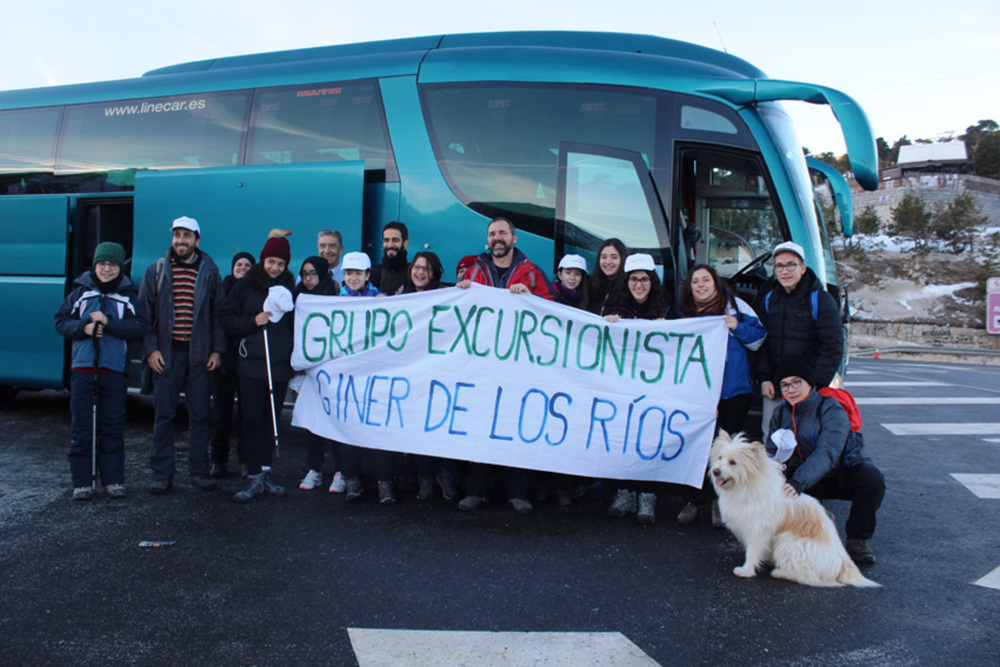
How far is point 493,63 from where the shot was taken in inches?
286

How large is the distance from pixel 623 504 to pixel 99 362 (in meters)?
3.88

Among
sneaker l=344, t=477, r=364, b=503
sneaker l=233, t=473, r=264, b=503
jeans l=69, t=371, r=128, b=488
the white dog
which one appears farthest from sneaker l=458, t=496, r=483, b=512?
jeans l=69, t=371, r=128, b=488

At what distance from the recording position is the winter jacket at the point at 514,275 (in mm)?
5691

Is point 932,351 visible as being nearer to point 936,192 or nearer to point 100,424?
point 100,424

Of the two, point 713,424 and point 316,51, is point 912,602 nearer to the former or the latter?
point 713,424

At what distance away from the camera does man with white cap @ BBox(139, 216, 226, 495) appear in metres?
5.72

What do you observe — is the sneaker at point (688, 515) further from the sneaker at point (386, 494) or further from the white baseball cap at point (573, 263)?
the sneaker at point (386, 494)

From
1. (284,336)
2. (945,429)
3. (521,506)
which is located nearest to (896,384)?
(945,429)

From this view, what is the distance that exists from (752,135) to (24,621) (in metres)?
5.99

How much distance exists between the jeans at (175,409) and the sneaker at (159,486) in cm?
2

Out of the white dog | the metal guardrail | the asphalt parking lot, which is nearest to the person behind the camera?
the asphalt parking lot

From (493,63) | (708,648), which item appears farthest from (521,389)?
(493,63)

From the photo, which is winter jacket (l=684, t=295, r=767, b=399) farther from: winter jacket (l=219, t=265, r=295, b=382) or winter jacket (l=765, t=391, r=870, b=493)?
winter jacket (l=219, t=265, r=295, b=382)

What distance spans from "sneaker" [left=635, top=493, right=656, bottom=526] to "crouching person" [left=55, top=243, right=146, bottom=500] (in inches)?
147
